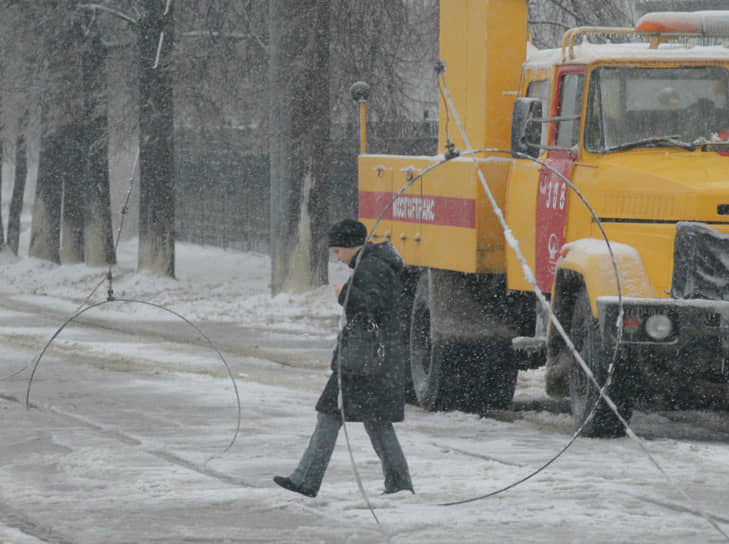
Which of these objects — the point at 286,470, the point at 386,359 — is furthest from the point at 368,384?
the point at 286,470

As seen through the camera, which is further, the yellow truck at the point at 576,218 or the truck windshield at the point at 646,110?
the truck windshield at the point at 646,110

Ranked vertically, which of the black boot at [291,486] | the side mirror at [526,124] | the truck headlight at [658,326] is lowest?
the black boot at [291,486]

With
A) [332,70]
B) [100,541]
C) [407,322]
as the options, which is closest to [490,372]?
[407,322]

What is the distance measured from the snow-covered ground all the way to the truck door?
1.29 m

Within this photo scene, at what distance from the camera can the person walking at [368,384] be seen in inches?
345

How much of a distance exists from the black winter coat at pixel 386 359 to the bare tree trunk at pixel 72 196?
2474 cm

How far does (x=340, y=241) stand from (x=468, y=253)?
397 cm

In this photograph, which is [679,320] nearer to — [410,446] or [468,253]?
[410,446]

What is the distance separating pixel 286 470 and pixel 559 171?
3.12 m

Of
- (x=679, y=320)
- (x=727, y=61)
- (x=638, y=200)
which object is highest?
(x=727, y=61)

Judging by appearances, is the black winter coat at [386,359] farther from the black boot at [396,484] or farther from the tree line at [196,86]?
the tree line at [196,86]

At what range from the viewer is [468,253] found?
12.8 m

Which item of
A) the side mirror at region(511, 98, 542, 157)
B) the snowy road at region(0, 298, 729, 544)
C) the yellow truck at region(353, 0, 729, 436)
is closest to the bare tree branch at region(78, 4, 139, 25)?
the snowy road at region(0, 298, 729, 544)

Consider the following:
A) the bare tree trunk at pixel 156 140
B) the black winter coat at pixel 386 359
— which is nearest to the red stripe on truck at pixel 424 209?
the black winter coat at pixel 386 359
